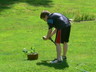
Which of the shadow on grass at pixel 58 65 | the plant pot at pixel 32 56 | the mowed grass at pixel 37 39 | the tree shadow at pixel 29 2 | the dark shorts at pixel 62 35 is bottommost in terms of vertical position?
the tree shadow at pixel 29 2

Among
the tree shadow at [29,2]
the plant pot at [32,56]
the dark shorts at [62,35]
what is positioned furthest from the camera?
the tree shadow at [29,2]

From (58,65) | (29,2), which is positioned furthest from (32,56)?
(29,2)

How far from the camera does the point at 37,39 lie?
57.6 feet

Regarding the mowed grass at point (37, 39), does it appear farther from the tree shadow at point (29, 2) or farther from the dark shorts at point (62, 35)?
the dark shorts at point (62, 35)

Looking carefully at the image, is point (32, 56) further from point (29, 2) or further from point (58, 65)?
point (29, 2)

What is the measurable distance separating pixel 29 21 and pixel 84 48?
10998 mm

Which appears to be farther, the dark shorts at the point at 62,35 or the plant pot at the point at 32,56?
the plant pot at the point at 32,56

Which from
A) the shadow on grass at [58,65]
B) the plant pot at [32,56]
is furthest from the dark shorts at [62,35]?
the plant pot at [32,56]

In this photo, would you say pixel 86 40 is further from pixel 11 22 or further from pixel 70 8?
pixel 70 8

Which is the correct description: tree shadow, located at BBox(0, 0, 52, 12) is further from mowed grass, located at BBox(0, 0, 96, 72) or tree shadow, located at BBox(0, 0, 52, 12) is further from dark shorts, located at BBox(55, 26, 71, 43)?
dark shorts, located at BBox(55, 26, 71, 43)

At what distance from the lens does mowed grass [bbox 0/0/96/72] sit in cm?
1008

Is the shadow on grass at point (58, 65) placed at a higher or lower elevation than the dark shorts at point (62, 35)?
lower

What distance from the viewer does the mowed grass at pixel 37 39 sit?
33.1 feet

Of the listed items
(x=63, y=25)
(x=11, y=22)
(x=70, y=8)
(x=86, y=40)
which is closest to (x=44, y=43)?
(x=86, y=40)
